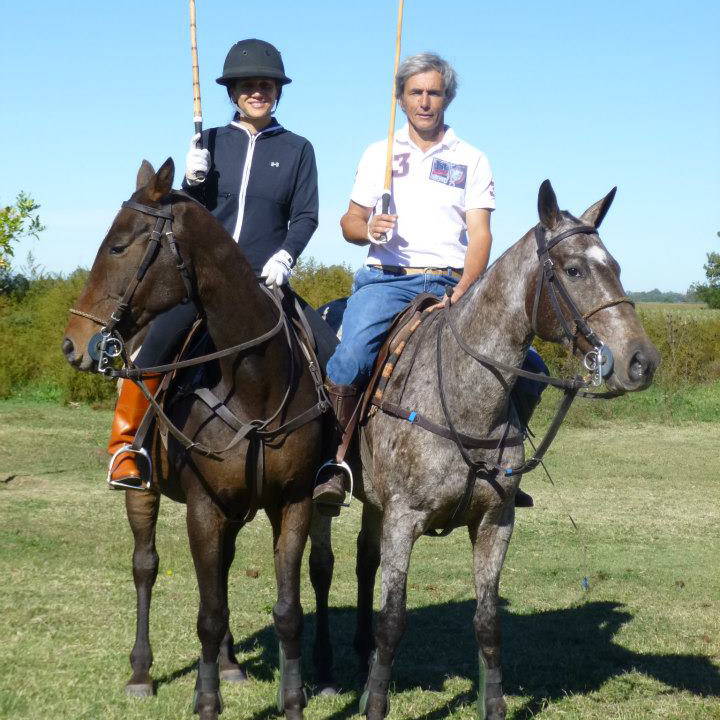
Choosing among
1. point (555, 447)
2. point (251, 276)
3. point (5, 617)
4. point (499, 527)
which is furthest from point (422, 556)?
Answer: point (555, 447)

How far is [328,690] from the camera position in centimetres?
634

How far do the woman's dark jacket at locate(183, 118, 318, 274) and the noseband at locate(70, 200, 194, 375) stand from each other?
41.3 inches

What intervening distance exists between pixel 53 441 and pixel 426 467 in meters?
13.6

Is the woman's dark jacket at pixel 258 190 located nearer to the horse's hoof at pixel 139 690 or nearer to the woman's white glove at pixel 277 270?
the woman's white glove at pixel 277 270

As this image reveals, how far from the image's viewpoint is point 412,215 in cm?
592

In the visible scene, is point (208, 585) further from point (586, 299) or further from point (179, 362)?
point (586, 299)

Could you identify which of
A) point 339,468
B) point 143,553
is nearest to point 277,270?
point 339,468

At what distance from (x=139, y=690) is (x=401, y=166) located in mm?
3573

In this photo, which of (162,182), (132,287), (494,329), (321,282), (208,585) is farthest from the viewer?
(321,282)

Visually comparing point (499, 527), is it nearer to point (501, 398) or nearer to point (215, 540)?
point (501, 398)

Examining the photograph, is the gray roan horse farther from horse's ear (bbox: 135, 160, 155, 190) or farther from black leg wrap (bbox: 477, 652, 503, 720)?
horse's ear (bbox: 135, 160, 155, 190)

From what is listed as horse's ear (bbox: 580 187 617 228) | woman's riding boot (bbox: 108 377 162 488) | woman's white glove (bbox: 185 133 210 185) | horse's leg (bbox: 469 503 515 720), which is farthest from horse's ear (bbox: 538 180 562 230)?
woman's riding boot (bbox: 108 377 162 488)

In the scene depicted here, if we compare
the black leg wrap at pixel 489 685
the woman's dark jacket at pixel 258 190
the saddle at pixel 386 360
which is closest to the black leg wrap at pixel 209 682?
the saddle at pixel 386 360

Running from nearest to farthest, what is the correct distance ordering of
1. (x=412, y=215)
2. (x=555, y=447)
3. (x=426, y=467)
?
(x=426, y=467) → (x=412, y=215) → (x=555, y=447)
